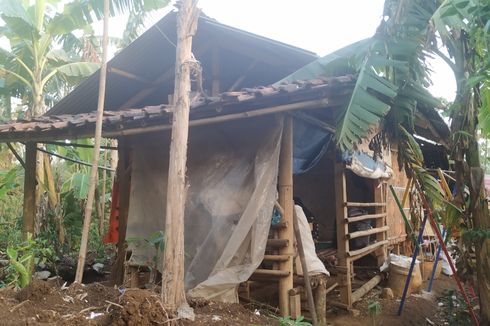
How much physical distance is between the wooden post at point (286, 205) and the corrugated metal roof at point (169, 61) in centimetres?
155

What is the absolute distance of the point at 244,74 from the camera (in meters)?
6.89

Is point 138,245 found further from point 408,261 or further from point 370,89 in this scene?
point 408,261

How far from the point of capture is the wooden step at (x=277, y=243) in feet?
15.2

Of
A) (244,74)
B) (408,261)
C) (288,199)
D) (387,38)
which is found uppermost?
(244,74)

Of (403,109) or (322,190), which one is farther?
(322,190)

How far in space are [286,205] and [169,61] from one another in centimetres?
383

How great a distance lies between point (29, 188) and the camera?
6.39 metres

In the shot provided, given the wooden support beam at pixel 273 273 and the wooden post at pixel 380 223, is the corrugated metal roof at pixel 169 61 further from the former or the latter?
the wooden post at pixel 380 223

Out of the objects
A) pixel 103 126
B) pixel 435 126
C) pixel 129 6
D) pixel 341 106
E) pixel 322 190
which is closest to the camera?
pixel 341 106

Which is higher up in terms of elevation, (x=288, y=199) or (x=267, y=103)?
(x=267, y=103)

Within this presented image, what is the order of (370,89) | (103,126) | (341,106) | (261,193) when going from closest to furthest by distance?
1. (370,89)
2. (341,106)
3. (261,193)
4. (103,126)

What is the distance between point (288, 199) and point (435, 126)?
90.5 inches

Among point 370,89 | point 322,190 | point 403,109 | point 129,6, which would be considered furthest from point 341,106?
point 322,190

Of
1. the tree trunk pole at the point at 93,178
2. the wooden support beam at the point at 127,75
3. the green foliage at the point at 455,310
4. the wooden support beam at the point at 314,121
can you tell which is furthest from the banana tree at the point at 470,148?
the wooden support beam at the point at 127,75
